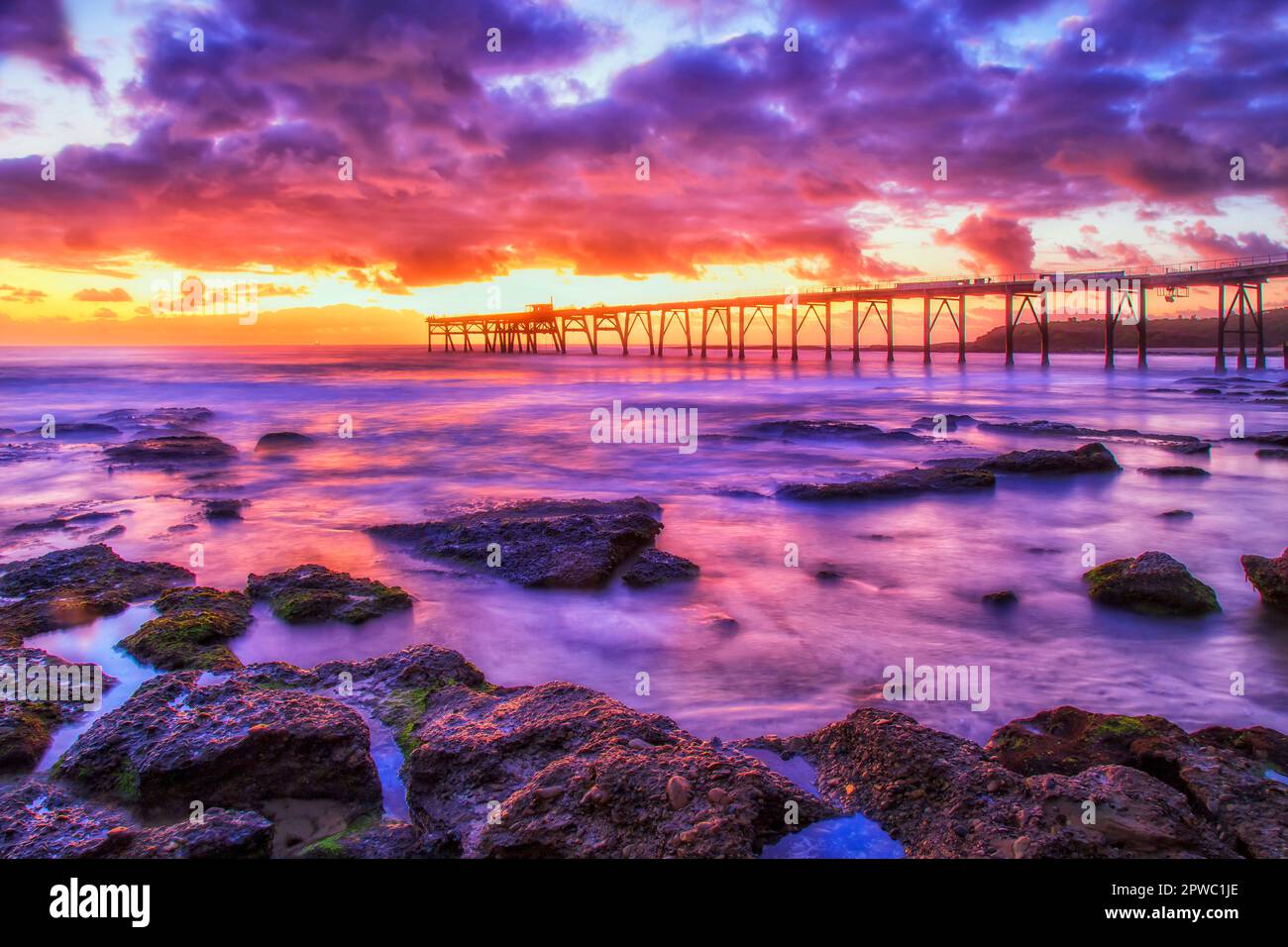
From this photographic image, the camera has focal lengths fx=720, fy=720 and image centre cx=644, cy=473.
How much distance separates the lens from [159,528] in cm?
757

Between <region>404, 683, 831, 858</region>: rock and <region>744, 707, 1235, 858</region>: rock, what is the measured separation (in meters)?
0.30

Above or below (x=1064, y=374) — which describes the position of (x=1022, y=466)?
below

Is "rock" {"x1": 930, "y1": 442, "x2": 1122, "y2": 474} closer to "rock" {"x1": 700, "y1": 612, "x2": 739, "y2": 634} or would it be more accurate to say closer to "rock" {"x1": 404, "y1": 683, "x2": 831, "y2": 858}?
"rock" {"x1": 700, "y1": 612, "x2": 739, "y2": 634}

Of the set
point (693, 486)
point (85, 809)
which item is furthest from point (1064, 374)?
point (85, 809)

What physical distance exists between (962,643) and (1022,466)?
6279 mm

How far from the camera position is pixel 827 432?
50.8 feet

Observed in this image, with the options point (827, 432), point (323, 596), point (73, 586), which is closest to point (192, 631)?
point (323, 596)

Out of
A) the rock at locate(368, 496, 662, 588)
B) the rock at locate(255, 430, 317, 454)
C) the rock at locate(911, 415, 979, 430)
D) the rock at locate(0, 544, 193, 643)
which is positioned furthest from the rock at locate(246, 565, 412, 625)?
the rock at locate(911, 415, 979, 430)

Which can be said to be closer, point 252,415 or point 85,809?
point 85,809

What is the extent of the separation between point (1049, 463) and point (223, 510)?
10549 mm

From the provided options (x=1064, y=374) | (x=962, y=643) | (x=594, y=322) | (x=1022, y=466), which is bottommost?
(x=962, y=643)

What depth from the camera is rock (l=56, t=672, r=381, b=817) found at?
2604 millimetres

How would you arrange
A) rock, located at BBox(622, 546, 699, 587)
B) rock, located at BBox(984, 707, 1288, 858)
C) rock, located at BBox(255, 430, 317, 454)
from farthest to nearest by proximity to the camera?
rock, located at BBox(255, 430, 317, 454)
rock, located at BBox(622, 546, 699, 587)
rock, located at BBox(984, 707, 1288, 858)

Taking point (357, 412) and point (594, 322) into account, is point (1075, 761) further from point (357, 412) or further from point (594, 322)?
point (594, 322)
